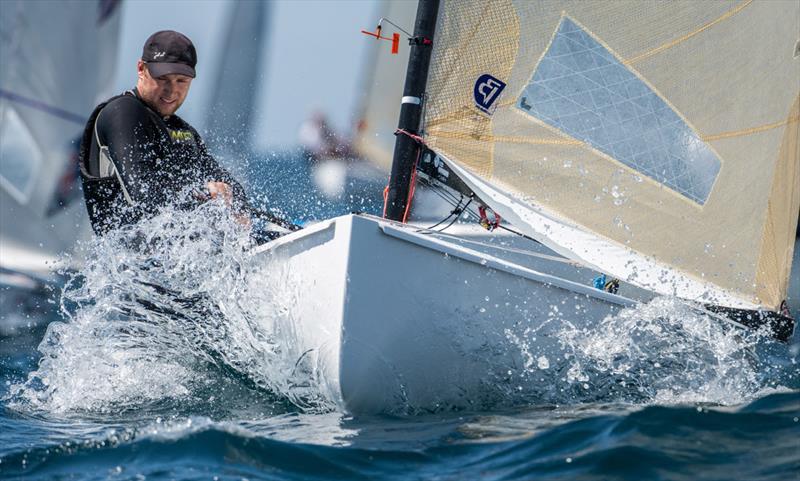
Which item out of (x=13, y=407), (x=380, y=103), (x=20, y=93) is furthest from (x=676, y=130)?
(x=20, y=93)

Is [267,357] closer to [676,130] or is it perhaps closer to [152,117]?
[152,117]

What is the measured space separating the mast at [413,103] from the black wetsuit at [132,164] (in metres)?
0.58

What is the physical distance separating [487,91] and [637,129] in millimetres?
637

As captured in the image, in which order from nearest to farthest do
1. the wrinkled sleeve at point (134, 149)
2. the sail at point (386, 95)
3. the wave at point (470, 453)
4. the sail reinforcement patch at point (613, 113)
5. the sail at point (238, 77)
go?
the wave at point (470, 453) → the wrinkled sleeve at point (134, 149) → the sail reinforcement patch at point (613, 113) → the sail at point (386, 95) → the sail at point (238, 77)

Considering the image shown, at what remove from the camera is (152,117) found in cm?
292

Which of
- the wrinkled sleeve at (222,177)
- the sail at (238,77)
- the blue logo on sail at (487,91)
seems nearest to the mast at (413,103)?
the blue logo on sail at (487,91)

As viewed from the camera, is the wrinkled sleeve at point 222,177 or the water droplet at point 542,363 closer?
the water droplet at point 542,363

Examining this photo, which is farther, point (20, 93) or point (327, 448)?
point (20, 93)

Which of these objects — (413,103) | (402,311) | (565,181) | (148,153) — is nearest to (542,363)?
(402,311)

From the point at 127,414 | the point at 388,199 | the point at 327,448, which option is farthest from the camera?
the point at 388,199

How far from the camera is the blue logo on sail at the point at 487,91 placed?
3451 mm

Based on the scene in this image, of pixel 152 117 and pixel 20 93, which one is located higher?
pixel 20 93

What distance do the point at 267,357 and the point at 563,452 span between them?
3.37ft

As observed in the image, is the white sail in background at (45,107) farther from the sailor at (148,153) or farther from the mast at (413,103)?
the mast at (413,103)
